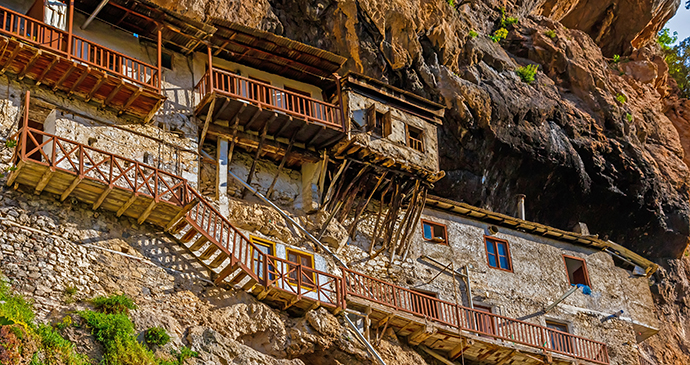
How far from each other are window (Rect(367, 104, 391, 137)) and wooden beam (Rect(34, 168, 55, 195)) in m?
10.3

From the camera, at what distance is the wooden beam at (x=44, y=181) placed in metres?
17.7

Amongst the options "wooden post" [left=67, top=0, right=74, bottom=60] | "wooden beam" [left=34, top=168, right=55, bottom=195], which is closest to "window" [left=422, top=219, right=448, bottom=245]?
"wooden post" [left=67, top=0, right=74, bottom=60]

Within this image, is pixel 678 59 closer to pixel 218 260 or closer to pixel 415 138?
pixel 415 138

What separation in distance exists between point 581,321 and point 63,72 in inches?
733

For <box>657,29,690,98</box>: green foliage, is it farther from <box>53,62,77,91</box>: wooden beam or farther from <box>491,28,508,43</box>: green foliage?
<box>53,62,77,91</box>: wooden beam

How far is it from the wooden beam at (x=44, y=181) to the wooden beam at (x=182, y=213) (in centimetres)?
299

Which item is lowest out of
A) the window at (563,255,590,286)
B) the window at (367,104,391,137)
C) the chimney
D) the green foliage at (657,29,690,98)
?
the window at (367,104,391,137)

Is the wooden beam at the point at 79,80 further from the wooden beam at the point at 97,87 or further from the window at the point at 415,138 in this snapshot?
the window at the point at 415,138

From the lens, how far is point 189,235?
65.7 feet

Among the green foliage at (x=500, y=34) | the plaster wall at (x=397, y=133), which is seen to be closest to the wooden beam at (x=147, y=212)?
the plaster wall at (x=397, y=133)

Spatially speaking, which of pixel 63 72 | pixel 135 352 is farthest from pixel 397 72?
pixel 135 352

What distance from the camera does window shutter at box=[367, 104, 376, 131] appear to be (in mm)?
25281

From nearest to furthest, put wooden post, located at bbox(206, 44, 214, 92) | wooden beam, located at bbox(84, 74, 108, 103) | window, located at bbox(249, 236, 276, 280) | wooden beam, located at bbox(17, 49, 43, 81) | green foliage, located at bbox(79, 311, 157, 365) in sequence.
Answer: green foliage, located at bbox(79, 311, 157, 365) < wooden beam, located at bbox(17, 49, 43, 81) < wooden beam, located at bbox(84, 74, 108, 103) < window, located at bbox(249, 236, 276, 280) < wooden post, located at bbox(206, 44, 214, 92)

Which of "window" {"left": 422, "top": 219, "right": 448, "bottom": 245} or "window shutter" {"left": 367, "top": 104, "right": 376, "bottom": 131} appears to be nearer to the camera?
"window shutter" {"left": 367, "top": 104, "right": 376, "bottom": 131}
